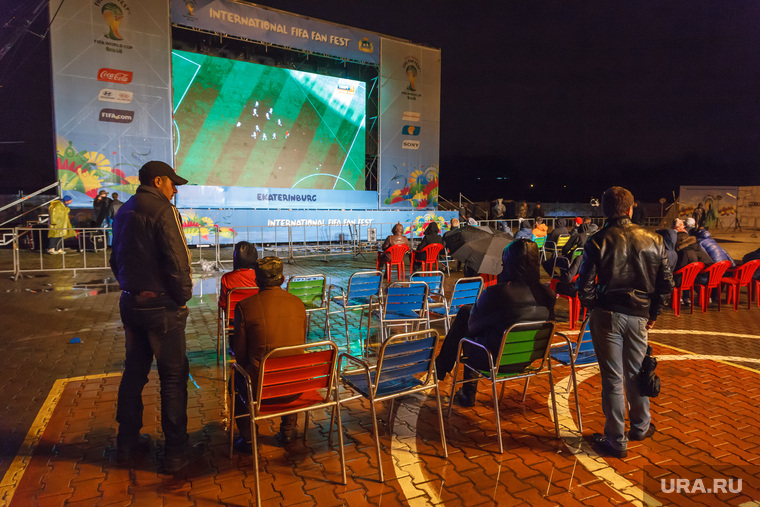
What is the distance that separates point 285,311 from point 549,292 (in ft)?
6.59

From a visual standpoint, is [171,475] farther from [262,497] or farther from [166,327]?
[166,327]

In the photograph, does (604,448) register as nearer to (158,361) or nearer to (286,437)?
(286,437)

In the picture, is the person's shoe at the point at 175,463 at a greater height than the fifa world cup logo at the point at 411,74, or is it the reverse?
the fifa world cup logo at the point at 411,74

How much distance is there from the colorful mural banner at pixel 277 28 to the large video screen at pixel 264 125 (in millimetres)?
1044

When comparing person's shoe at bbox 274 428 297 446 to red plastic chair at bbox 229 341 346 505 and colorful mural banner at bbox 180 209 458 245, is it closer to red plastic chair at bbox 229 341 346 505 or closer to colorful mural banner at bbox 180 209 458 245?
red plastic chair at bbox 229 341 346 505

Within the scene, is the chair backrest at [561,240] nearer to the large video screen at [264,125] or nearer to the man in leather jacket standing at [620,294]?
the man in leather jacket standing at [620,294]

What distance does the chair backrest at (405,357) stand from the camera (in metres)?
2.93

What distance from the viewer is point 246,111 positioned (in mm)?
17266

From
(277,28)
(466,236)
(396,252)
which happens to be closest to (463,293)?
(466,236)

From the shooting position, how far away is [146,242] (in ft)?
9.48

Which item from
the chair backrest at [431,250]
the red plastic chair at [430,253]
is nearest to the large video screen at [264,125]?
the red plastic chair at [430,253]

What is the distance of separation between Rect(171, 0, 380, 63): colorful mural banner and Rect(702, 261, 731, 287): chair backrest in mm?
15883

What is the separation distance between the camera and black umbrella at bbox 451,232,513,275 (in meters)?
6.99

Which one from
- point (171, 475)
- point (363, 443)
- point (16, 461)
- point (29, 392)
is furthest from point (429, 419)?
point (29, 392)
